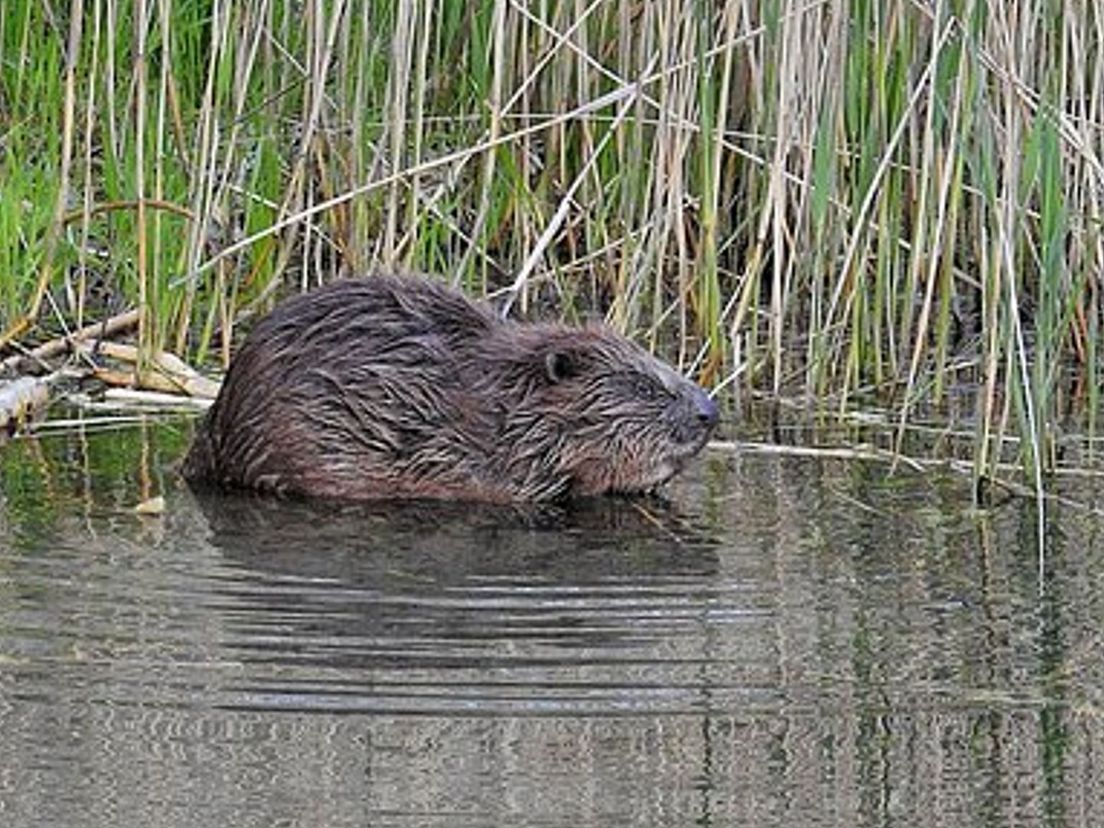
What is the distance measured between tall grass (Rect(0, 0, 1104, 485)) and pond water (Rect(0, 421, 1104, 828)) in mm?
444

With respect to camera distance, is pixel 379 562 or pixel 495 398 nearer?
pixel 379 562

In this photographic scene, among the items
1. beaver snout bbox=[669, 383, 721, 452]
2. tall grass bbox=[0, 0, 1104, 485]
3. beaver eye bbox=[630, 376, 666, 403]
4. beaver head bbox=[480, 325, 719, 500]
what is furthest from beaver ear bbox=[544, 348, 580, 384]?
tall grass bbox=[0, 0, 1104, 485]

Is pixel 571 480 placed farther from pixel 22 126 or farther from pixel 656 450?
pixel 22 126

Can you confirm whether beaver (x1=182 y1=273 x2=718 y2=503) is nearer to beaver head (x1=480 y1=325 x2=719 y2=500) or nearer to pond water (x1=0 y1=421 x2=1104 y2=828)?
beaver head (x1=480 y1=325 x2=719 y2=500)

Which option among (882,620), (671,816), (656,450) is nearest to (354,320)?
(656,450)

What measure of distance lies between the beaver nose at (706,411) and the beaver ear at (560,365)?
9.8 inches

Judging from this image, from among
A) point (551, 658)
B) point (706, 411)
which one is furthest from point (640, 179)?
point (551, 658)

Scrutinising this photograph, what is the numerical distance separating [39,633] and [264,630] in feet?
0.97

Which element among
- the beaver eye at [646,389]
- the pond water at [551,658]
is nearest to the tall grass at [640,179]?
the beaver eye at [646,389]

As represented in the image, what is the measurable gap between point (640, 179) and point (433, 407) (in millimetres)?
1119

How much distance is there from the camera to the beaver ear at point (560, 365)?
5.56 metres

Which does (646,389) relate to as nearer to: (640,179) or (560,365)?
(560,365)

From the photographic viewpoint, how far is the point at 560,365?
5.61 m

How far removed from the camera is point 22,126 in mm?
6914
